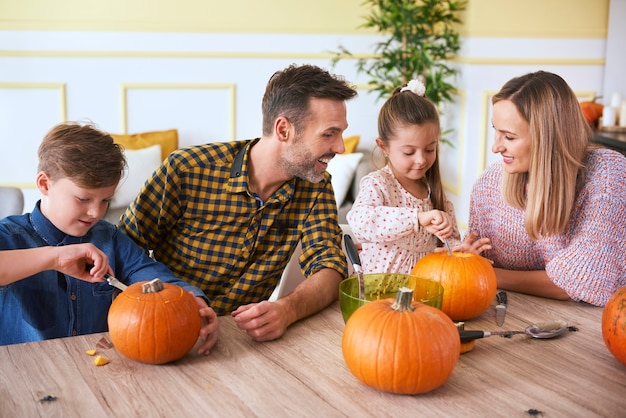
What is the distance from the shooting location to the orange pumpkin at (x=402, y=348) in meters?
1.29

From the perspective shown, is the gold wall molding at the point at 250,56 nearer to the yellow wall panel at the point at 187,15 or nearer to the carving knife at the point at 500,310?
the yellow wall panel at the point at 187,15

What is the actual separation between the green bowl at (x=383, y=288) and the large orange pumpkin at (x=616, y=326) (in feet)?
1.10

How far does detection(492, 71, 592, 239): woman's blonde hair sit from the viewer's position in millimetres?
1934

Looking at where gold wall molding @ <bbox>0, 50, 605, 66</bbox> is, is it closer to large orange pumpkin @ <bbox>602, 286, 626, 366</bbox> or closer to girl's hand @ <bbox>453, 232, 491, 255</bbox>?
girl's hand @ <bbox>453, 232, 491, 255</bbox>

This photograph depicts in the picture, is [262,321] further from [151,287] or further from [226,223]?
[226,223]

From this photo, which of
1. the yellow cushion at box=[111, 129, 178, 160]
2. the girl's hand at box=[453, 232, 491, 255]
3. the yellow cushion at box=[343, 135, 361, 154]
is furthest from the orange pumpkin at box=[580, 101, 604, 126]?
the girl's hand at box=[453, 232, 491, 255]

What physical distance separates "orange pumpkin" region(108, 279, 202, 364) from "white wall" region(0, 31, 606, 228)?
12.4 feet

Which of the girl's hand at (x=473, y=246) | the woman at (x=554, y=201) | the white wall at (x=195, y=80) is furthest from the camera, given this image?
the white wall at (x=195, y=80)

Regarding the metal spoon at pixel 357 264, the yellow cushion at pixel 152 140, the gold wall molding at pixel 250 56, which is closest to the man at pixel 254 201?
the metal spoon at pixel 357 264

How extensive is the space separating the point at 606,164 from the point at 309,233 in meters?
0.82

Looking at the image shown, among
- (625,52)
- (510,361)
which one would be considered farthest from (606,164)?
(625,52)

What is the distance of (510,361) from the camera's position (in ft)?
4.84

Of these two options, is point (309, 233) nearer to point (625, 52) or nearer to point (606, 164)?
point (606, 164)

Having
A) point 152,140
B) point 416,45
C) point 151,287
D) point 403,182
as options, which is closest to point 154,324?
point 151,287
